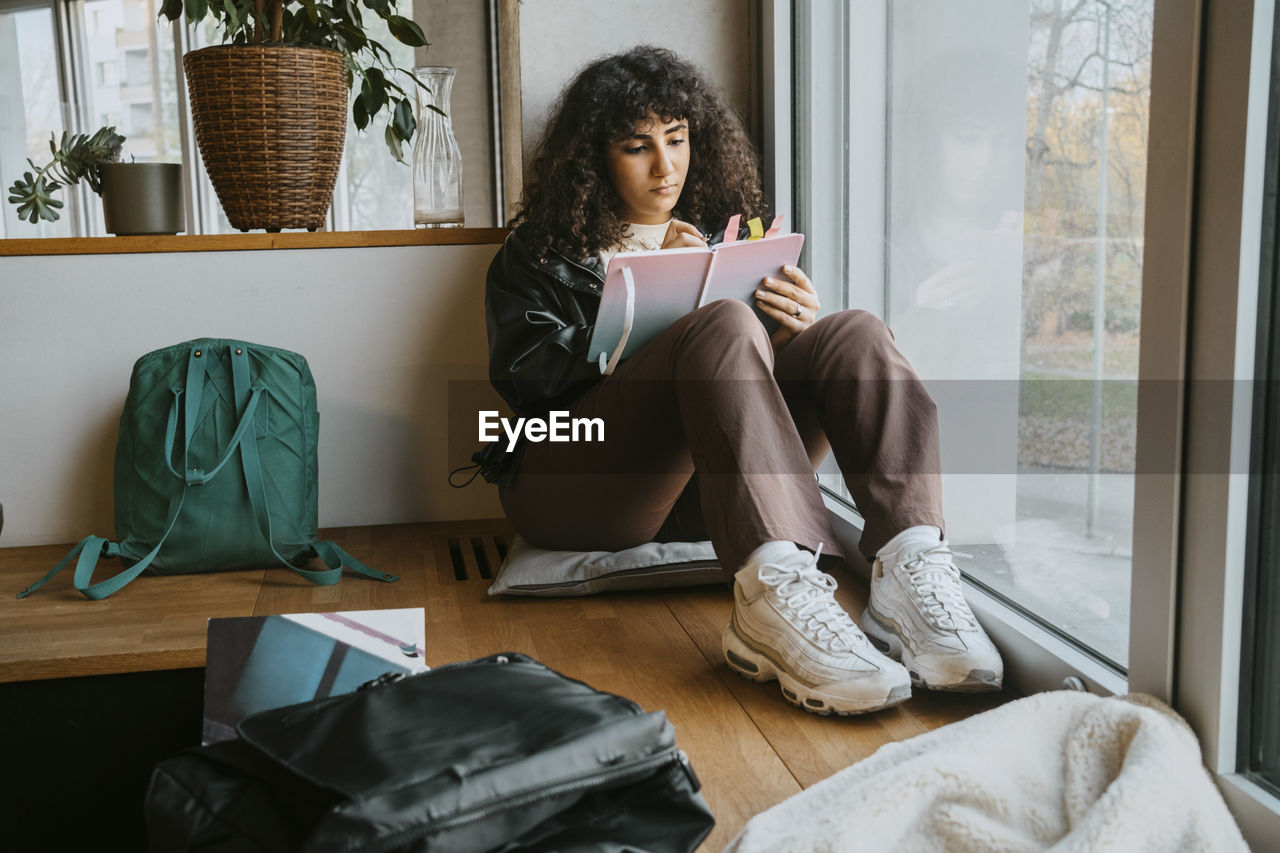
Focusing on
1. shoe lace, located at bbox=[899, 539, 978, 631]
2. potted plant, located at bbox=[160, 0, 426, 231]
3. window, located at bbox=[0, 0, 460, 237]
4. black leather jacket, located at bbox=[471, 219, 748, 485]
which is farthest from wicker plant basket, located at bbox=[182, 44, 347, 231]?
window, located at bbox=[0, 0, 460, 237]

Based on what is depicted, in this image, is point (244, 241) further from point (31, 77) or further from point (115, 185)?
point (31, 77)

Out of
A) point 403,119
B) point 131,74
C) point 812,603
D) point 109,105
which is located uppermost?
point 131,74

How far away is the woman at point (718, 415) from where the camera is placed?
3.96ft

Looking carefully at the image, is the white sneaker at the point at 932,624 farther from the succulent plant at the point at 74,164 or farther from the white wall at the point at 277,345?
the succulent plant at the point at 74,164

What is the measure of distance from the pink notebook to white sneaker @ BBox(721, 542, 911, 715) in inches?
15.2

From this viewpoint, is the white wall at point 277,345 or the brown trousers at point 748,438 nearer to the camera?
the brown trousers at point 748,438

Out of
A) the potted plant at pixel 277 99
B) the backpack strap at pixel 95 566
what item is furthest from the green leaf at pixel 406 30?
the backpack strap at pixel 95 566

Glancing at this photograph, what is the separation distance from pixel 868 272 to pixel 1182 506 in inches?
36.8

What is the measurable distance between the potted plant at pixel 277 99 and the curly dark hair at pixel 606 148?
37 cm

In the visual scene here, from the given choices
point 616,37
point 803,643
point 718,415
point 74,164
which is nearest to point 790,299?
point 718,415

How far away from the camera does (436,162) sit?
2012 millimetres

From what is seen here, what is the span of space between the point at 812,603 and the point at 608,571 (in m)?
0.46

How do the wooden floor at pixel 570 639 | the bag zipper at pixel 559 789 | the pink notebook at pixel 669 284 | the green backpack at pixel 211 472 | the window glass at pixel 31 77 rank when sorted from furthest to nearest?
1. the window glass at pixel 31 77
2. the green backpack at pixel 211 472
3. the pink notebook at pixel 669 284
4. the wooden floor at pixel 570 639
5. the bag zipper at pixel 559 789

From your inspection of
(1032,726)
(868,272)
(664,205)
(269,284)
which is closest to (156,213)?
(269,284)
